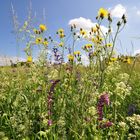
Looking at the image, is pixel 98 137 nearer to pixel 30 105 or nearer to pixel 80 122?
pixel 80 122

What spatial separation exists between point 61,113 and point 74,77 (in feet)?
5.43

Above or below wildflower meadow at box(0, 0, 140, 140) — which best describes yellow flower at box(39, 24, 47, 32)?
above

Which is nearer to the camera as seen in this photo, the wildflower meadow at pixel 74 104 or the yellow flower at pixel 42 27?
the wildflower meadow at pixel 74 104

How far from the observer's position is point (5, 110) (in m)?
4.25

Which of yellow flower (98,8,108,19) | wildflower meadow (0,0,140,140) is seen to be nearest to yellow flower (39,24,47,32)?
wildflower meadow (0,0,140,140)

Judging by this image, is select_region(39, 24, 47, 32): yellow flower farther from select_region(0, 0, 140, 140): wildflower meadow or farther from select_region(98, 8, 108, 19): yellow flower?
select_region(98, 8, 108, 19): yellow flower

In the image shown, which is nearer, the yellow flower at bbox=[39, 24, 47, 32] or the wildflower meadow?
the wildflower meadow

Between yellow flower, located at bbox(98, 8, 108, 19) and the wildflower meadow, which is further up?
yellow flower, located at bbox(98, 8, 108, 19)

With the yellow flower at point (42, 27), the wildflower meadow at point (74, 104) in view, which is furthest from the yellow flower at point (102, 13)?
the yellow flower at point (42, 27)

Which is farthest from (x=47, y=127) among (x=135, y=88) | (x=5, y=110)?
(x=135, y=88)

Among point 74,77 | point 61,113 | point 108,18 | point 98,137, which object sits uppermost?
point 108,18

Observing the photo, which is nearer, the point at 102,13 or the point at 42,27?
the point at 102,13

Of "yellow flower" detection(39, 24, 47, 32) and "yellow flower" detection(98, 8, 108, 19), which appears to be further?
"yellow flower" detection(39, 24, 47, 32)

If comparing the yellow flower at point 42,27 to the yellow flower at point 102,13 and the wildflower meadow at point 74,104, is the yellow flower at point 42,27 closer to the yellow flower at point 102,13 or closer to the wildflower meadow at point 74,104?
the wildflower meadow at point 74,104
